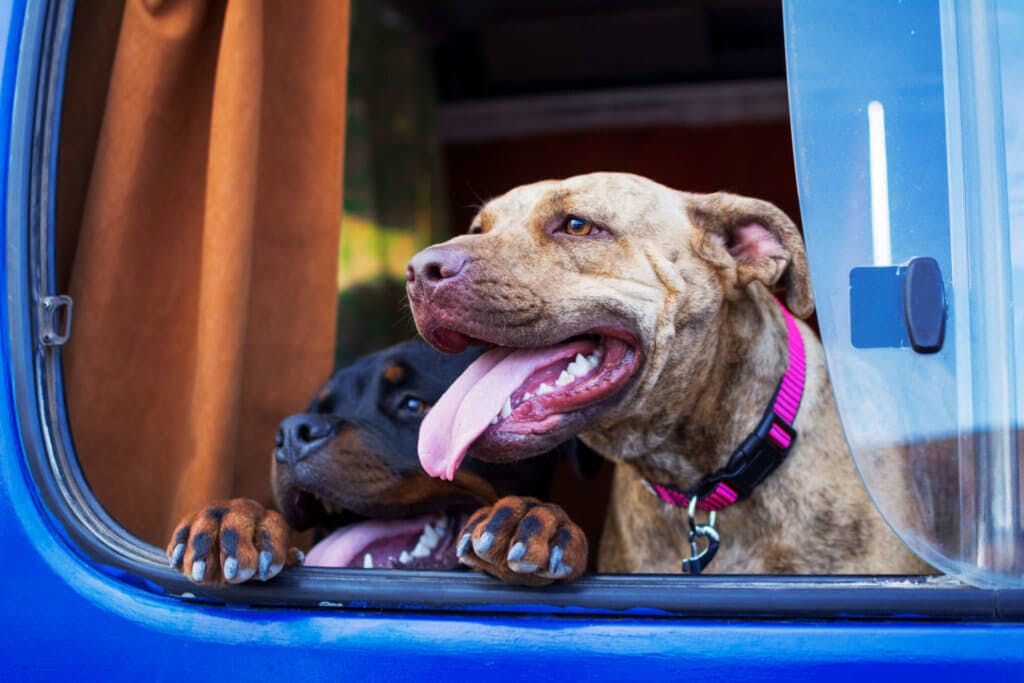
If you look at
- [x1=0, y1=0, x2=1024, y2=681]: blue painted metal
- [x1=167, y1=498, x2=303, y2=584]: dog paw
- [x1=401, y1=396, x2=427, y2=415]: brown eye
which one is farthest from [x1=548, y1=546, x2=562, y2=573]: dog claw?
[x1=401, y1=396, x2=427, y2=415]: brown eye

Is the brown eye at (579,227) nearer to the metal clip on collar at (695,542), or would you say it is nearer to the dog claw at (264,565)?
the metal clip on collar at (695,542)

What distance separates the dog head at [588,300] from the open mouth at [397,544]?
0.48m

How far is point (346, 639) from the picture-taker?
1.51 metres

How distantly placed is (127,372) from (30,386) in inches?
29.7

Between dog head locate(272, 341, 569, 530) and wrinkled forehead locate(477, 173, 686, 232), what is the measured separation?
1.61ft

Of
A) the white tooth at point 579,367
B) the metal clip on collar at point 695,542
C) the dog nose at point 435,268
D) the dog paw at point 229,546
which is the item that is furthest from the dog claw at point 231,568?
the metal clip on collar at point 695,542

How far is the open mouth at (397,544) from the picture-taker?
2455 mm

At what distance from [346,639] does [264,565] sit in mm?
238

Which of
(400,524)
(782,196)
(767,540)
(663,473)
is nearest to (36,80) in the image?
(400,524)

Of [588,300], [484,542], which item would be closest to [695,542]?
[588,300]

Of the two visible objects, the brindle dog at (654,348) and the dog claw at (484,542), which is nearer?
the dog claw at (484,542)

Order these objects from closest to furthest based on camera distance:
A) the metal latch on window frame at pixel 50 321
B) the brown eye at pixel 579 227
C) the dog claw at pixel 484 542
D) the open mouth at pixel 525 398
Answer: the dog claw at pixel 484 542, the metal latch on window frame at pixel 50 321, the open mouth at pixel 525 398, the brown eye at pixel 579 227

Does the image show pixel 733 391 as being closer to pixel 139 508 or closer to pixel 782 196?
pixel 139 508

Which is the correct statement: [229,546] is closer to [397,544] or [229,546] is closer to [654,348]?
[397,544]
